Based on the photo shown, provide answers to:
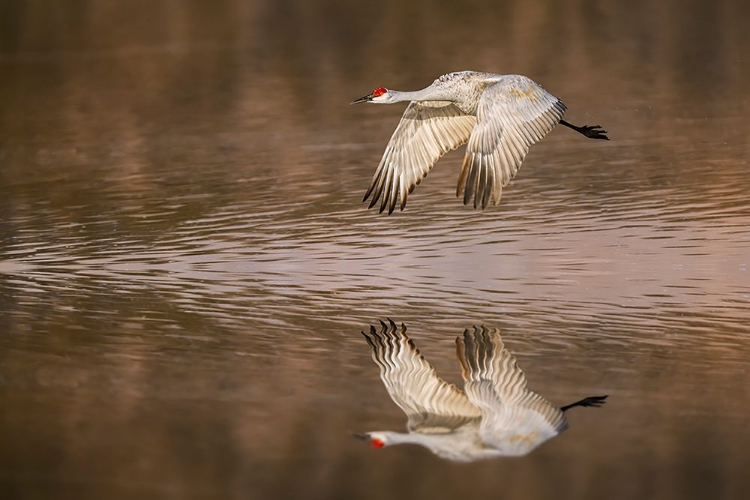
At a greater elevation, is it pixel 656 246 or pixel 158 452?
pixel 656 246

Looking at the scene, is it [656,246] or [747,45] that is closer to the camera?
[656,246]

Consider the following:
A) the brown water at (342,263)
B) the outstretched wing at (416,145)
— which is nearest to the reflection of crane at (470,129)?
the outstretched wing at (416,145)

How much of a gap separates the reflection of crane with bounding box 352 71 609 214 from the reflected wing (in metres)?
1.49

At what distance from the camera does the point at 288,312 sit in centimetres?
834

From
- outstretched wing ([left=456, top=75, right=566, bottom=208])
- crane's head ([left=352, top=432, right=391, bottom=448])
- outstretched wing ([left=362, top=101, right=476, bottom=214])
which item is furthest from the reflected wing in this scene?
outstretched wing ([left=362, top=101, right=476, bottom=214])

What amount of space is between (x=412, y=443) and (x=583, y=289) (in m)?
2.70

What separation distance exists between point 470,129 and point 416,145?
0.44 metres

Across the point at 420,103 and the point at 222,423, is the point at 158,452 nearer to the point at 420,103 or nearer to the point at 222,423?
the point at 222,423

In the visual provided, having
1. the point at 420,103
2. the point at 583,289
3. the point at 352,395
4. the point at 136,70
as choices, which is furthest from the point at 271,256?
the point at 136,70

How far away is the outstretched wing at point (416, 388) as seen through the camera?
649 centimetres

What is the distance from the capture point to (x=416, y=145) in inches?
394

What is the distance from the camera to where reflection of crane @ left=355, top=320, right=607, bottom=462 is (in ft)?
20.0

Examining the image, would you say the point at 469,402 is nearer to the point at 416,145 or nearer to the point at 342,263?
the point at 342,263

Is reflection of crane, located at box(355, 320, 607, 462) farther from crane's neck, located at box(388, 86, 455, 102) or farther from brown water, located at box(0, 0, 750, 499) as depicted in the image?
crane's neck, located at box(388, 86, 455, 102)
